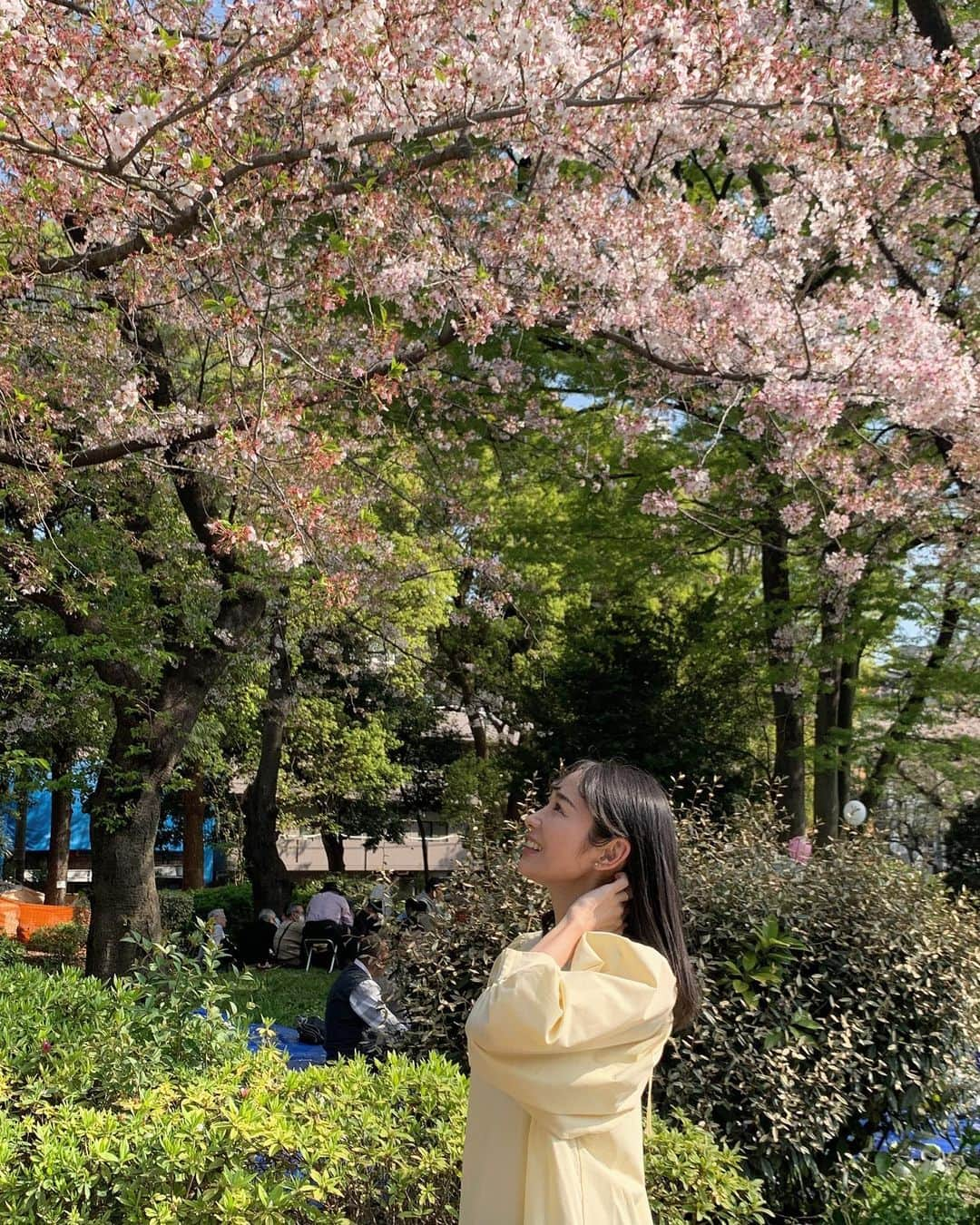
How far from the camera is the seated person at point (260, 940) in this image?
691 inches

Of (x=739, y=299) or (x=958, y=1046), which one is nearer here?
(x=958, y=1046)

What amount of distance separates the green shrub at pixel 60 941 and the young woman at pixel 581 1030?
15.6 metres

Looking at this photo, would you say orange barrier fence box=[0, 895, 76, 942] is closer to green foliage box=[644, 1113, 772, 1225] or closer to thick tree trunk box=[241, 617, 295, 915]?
thick tree trunk box=[241, 617, 295, 915]

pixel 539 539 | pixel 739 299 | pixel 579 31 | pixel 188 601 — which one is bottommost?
pixel 188 601

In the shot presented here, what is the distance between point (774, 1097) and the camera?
4523 millimetres

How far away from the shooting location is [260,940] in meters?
17.6

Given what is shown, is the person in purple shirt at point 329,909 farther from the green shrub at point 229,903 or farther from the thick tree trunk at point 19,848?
the thick tree trunk at point 19,848

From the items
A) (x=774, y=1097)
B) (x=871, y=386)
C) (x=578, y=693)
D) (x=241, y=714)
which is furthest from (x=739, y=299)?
(x=241, y=714)

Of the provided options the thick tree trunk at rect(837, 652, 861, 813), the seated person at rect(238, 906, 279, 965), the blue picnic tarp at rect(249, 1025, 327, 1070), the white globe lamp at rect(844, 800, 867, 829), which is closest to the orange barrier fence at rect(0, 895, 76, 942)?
the seated person at rect(238, 906, 279, 965)

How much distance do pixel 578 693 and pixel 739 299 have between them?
330 inches

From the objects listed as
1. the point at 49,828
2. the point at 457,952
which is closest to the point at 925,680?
the point at 457,952

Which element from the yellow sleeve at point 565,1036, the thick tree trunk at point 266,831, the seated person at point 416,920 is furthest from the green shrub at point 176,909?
the yellow sleeve at point 565,1036

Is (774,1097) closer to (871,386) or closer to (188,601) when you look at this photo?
(871,386)

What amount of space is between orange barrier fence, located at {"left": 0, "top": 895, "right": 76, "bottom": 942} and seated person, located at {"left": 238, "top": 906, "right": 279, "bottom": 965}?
301cm
